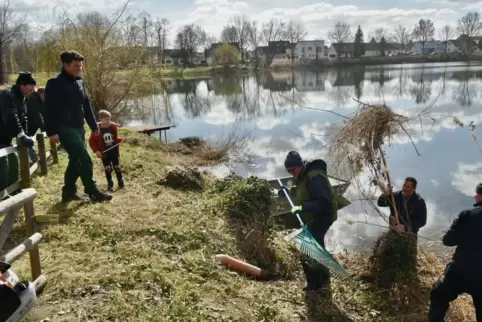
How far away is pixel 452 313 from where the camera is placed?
4.83 meters

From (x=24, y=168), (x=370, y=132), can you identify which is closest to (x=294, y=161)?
(x=370, y=132)

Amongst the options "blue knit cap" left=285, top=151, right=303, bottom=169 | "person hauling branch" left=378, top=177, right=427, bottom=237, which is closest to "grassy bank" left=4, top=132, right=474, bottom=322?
"person hauling branch" left=378, top=177, right=427, bottom=237

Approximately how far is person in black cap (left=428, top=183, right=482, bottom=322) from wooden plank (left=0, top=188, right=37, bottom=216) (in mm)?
3844

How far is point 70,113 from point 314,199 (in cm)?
345

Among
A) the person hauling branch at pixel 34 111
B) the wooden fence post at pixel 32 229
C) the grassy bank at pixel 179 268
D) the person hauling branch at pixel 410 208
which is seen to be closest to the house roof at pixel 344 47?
the person hauling branch at pixel 34 111

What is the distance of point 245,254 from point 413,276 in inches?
91.4

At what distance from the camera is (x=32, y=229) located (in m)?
3.70

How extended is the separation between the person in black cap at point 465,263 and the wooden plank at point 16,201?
384 cm

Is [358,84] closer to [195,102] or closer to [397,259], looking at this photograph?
[195,102]

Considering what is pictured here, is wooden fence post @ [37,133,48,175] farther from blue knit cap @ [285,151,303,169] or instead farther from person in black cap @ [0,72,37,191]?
blue knit cap @ [285,151,303,169]

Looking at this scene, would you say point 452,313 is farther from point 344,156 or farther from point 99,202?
point 99,202

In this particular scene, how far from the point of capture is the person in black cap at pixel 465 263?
3625 mm

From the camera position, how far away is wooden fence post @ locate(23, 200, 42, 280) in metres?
3.63

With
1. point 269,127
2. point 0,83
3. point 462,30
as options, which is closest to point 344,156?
point 269,127
